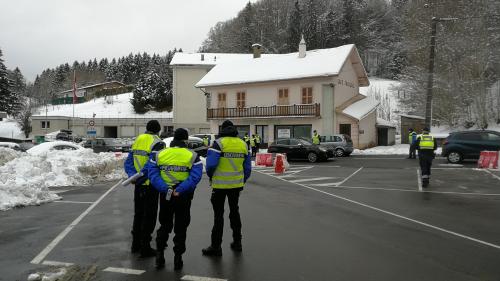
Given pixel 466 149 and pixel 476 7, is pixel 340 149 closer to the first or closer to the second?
pixel 466 149

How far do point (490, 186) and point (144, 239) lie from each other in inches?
488

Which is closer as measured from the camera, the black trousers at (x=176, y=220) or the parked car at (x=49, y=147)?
the black trousers at (x=176, y=220)

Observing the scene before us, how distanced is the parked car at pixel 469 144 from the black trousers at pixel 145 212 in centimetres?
1971

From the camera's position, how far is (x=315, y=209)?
1016cm

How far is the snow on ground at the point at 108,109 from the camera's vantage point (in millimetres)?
74938

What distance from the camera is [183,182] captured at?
567 cm

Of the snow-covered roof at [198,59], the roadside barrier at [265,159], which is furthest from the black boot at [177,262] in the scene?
the snow-covered roof at [198,59]

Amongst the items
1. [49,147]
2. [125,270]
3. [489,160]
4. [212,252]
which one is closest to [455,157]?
[489,160]

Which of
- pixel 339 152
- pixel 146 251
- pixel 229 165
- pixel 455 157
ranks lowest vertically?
pixel 146 251

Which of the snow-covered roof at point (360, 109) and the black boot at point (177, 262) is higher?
the snow-covered roof at point (360, 109)

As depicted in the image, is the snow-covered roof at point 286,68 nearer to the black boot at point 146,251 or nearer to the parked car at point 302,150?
the parked car at point 302,150

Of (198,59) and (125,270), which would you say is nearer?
(125,270)

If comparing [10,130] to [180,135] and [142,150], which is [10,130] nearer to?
[142,150]

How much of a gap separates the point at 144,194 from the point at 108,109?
3140 inches
